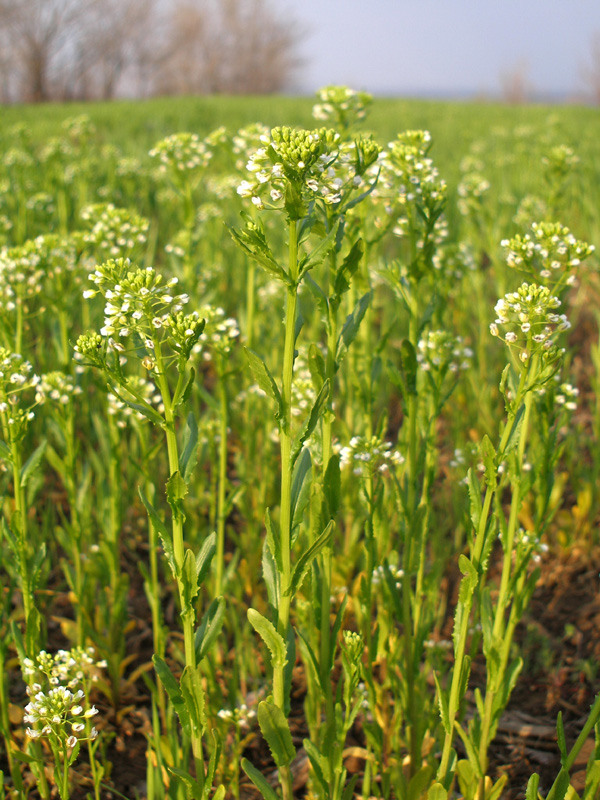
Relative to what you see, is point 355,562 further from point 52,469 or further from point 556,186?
point 556,186

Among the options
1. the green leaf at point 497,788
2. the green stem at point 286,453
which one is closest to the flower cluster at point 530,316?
the green stem at point 286,453

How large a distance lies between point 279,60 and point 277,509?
65816 mm

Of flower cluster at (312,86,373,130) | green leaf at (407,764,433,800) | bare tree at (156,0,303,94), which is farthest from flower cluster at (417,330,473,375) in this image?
bare tree at (156,0,303,94)

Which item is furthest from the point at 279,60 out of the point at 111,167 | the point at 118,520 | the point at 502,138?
the point at 118,520

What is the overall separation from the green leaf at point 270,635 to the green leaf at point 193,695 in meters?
0.16

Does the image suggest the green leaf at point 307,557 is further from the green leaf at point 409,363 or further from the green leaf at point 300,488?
the green leaf at point 409,363

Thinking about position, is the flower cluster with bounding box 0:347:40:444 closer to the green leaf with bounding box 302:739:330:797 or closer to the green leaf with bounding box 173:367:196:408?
the green leaf with bounding box 173:367:196:408

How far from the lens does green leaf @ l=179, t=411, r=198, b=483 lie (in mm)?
1368

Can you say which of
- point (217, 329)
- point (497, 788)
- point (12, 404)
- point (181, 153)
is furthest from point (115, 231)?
point (497, 788)

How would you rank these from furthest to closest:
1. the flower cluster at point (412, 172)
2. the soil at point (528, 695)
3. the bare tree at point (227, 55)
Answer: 1. the bare tree at point (227, 55)
2. the soil at point (528, 695)
3. the flower cluster at point (412, 172)

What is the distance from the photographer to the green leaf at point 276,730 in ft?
4.26

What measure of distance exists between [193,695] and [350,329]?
83cm

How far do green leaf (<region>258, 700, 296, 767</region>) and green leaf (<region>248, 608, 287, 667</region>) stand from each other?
85mm

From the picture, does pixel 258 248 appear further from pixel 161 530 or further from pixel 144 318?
pixel 161 530
